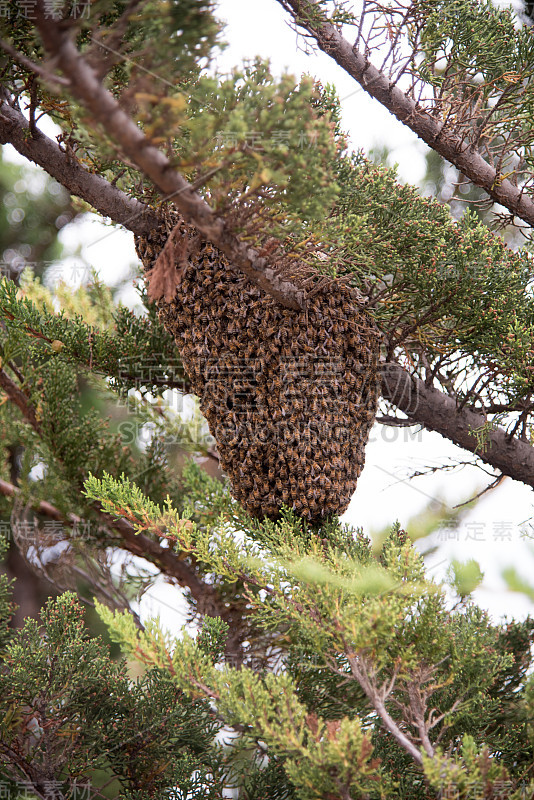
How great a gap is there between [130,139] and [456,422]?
0.80 metres

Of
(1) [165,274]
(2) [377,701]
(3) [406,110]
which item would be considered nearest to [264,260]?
(1) [165,274]

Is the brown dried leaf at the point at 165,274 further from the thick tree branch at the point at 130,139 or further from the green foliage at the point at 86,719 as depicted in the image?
the green foliage at the point at 86,719

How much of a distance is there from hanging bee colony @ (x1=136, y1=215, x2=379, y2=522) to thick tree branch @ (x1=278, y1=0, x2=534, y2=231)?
311mm

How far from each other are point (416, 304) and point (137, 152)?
0.56m

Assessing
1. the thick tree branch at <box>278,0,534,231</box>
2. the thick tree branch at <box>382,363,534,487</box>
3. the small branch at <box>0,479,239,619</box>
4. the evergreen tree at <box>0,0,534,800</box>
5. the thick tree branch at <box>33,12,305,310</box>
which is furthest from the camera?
the small branch at <box>0,479,239,619</box>

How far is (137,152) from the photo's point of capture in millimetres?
616

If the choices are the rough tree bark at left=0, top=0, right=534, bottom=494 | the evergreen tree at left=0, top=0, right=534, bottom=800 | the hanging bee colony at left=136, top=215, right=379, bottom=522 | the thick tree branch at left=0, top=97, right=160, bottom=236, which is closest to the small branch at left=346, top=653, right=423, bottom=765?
the evergreen tree at left=0, top=0, right=534, bottom=800

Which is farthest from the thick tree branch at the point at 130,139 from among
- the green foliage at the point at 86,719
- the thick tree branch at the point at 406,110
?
the green foliage at the point at 86,719

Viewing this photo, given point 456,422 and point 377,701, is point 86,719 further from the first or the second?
point 456,422

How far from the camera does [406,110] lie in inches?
42.5

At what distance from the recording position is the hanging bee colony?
1011 millimetres

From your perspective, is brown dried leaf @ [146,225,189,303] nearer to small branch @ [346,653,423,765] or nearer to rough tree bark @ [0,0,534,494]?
rough tree bark @ [0,0,534,494]

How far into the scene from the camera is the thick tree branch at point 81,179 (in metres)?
1.05

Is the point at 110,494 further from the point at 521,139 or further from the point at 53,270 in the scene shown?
the point at 53,270
